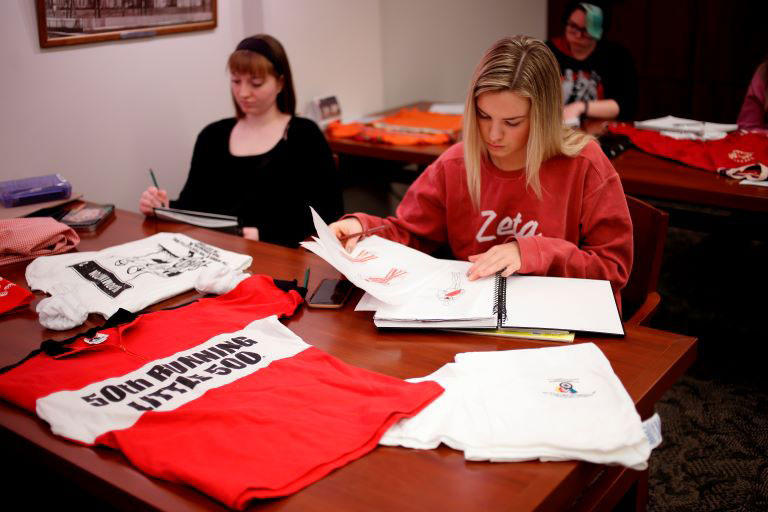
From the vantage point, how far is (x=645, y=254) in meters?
1.87

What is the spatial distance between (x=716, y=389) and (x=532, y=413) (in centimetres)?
178

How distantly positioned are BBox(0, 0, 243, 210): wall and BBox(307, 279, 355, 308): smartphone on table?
1323 millimetres

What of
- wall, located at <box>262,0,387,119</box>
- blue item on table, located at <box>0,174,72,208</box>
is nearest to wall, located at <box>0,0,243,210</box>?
blue item on table, located at <box>0,174,72,208</box>

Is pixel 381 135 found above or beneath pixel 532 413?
above

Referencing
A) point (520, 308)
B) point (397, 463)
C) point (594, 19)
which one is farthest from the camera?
point (594, 19)

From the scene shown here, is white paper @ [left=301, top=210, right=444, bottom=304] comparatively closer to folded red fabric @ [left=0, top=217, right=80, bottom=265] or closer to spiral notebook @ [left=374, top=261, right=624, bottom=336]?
spiral notebook @ [left=374, top=261, right=624, bottom=336]

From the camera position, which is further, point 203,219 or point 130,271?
point 203,219

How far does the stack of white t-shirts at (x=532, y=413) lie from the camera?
1.03 metres

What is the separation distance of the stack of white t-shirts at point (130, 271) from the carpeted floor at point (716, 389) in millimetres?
1396

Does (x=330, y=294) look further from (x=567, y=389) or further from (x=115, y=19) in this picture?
(x=115, y=19)

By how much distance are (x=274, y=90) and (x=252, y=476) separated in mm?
1757

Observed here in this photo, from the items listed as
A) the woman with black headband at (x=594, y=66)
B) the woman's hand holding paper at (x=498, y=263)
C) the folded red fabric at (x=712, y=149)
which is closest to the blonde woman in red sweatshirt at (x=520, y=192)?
the woman's hand holding paper at (x=498, y=263)

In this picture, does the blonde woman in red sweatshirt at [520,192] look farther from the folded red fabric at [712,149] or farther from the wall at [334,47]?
the wall at [334,47]

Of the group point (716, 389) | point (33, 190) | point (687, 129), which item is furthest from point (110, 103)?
point (716, 389)
